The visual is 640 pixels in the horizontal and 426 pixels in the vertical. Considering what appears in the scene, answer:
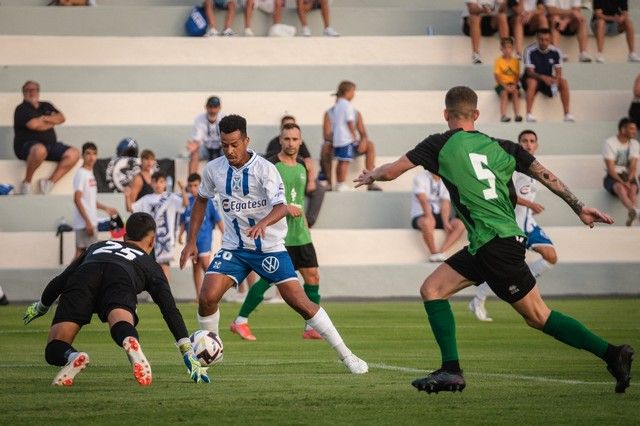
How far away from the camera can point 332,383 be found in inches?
400

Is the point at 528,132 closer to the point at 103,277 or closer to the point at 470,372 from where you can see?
the point at 470,372

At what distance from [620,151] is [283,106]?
6933 millimetres

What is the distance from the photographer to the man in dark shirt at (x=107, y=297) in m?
10.0

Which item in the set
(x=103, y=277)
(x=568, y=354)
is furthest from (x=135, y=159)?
(x=103, y=277)

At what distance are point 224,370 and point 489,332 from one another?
5763 millimetres

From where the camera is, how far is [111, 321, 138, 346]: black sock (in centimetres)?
969

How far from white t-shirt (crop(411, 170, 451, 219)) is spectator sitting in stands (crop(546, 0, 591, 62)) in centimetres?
570

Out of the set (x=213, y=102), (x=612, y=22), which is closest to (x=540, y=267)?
(x=213, y=102)

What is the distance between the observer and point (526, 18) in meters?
28.0

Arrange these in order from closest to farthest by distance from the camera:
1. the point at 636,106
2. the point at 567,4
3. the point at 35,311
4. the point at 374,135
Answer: the point at 35,311 < the point at 636,106 < the point at 374,135 < the point at 567,4

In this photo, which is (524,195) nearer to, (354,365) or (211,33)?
(354,365)

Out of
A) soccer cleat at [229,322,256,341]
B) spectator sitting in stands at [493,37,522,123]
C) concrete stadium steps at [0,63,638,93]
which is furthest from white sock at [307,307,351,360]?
concrete stadium steps at [0,63,638,93]

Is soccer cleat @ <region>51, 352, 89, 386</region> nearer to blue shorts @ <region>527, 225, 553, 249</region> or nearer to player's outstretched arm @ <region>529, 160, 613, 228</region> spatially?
player's outstretched arm @ <region>529, 160, 613, 228</region>

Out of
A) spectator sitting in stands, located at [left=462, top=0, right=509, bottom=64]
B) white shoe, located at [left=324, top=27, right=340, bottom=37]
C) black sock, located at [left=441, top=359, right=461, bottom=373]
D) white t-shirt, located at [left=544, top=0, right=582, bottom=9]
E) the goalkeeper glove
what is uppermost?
white t-shirt, located at [left=544, top=0, right=582, bottom=9]
